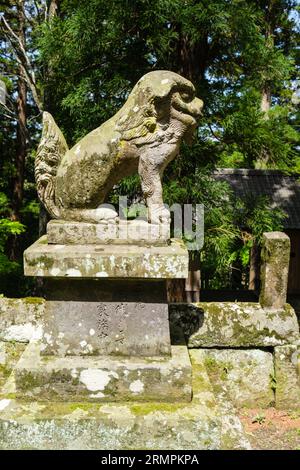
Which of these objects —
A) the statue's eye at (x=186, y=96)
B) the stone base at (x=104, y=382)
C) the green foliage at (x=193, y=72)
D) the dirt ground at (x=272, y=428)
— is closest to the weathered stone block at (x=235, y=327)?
the dirt ground at (x=272, y=428)

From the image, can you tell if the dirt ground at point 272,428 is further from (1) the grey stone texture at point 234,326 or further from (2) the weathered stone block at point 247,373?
(1) the grey stone texture at point 234,326

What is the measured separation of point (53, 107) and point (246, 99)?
147 inches

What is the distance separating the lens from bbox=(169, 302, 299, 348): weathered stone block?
4.16 metres

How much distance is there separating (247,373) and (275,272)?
1.01m

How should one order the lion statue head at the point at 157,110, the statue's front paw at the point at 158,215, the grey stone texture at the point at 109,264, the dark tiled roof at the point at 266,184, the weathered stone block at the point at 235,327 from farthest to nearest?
the dark tiled roof at the point at 266,184, the weathered stone block at the point at 235,327, the statue's front paw at the point at 158,215, the lion statue head at the point at 157,110, the grey stone texture at the point at 109,264

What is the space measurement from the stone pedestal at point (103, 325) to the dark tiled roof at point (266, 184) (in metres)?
11.8

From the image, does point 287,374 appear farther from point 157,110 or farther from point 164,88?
point 164,88

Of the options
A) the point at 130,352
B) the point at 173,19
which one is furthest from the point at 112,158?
the point at 173,19

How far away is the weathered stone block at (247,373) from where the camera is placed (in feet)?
13.9

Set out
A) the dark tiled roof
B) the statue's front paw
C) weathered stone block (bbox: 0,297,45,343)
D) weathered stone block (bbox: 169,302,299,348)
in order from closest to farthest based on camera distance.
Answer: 1. the statue's front paw
2. weathered stone block (bbox: 169,302,299,348)
3. weathered stone block (bbox: 0,297,45,343)
4. the dark tiled roof

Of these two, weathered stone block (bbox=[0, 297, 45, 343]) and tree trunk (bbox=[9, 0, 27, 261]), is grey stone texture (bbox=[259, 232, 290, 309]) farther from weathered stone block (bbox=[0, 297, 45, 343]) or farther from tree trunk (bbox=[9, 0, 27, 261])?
tree trunk (bbox=[9, 0, 27, 261])

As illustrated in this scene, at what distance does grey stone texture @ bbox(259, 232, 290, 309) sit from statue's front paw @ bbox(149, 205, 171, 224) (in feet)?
4.65

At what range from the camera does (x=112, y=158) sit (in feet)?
10.9

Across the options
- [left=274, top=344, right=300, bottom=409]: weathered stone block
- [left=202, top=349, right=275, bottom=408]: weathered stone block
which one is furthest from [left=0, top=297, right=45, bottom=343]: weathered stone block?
[left=274, top=344, right=300, bottom=409]: weathered stone block
